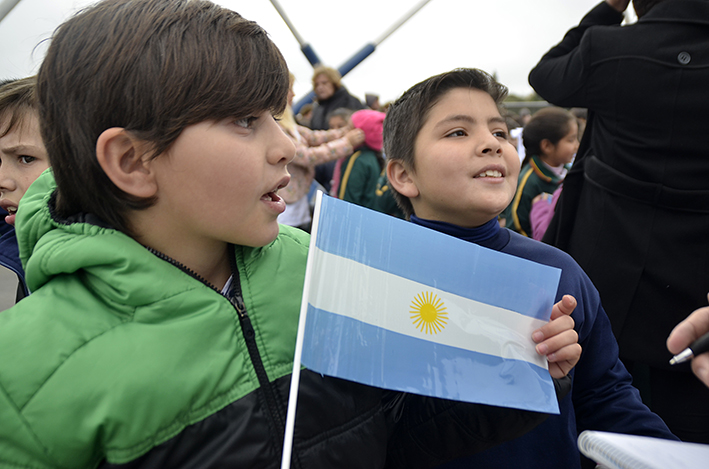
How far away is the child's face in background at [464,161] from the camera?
→ 1.29 m

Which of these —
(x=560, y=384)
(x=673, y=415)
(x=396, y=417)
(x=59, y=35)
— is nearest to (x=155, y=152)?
(x=59, y=35)

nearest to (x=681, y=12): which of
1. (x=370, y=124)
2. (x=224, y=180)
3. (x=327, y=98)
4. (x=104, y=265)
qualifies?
(x=224, y=180)

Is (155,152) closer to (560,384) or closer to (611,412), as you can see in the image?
(560,384)

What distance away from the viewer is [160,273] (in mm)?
875

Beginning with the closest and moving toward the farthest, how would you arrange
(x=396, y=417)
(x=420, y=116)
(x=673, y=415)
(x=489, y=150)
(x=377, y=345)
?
(x=377, y=345), (x=396, y=417), (x=489, y=150), (x=420, y=116), (x=673, y=415)

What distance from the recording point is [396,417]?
1.15 meters

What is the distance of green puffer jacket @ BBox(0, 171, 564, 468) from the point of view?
75 centimetres

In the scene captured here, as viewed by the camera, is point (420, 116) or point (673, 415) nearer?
point (420, 116)

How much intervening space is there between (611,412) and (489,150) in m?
0.76

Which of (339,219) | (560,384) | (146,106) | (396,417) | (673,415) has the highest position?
(146,106)

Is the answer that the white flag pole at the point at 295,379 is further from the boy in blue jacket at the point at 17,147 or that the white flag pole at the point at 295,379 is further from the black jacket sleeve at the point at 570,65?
the black jacket sleeve at the point at 570,65

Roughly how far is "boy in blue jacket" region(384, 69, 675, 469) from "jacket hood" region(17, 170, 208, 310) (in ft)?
2.45

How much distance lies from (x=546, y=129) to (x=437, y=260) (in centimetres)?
304

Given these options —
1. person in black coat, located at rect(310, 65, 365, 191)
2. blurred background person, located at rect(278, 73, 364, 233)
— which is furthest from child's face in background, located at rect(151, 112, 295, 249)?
person in black coat, located at rect(310, 65, 365, 191)
